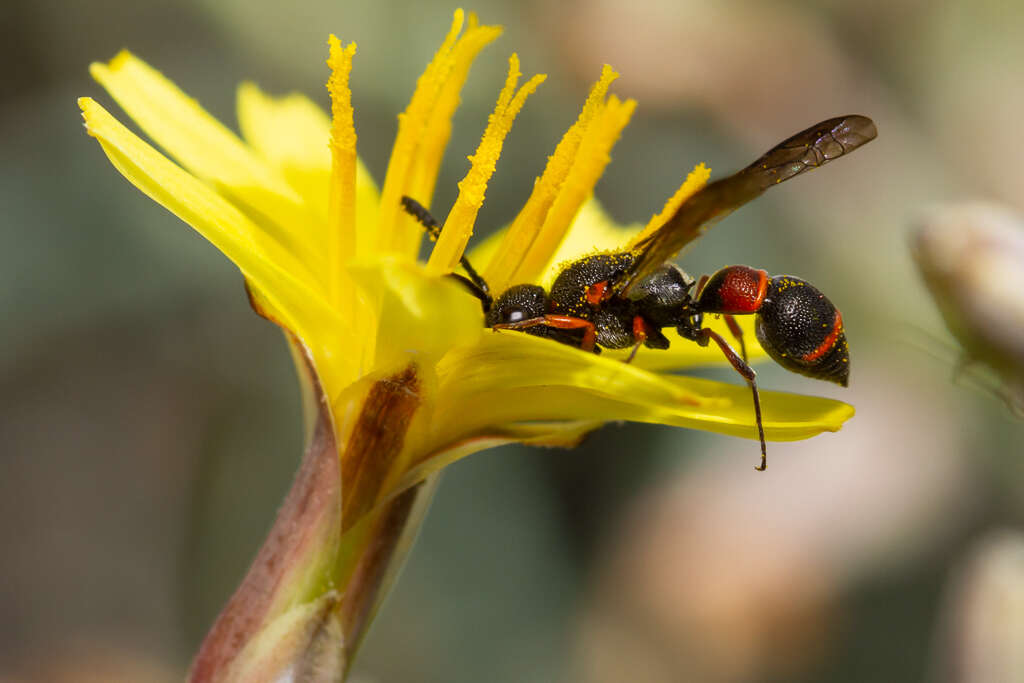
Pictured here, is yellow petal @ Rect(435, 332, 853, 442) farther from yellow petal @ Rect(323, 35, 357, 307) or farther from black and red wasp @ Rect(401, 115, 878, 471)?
yellow petal @ Rect(323, 35, 357, 307)

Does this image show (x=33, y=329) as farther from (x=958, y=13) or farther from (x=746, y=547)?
(x=958, y=13)

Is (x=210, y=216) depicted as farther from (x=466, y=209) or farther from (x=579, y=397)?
(x=579, y=397)

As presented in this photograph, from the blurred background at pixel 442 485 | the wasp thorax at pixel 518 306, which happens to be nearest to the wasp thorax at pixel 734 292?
the wasp thorax at pixel 518 306

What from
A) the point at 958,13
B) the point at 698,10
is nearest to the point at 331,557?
the point at 698,10

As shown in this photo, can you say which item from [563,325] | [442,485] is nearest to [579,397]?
[563,325]

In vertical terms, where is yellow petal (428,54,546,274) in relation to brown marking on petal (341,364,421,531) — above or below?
above

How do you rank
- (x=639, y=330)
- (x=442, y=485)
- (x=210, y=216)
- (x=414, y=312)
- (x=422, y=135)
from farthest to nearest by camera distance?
1. (x=442, y=485)
2. (x=422, y=135)
3. (x=639, y=330)
4. (x=210, y=216)
5. (x=414, y=312)

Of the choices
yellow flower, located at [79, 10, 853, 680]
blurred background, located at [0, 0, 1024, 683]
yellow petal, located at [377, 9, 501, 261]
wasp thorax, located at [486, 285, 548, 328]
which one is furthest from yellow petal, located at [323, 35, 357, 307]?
blurred background, located at [0, 0, 1024, 683]
